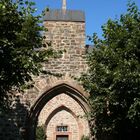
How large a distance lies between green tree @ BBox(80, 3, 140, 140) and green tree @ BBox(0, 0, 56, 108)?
3127 millimetres

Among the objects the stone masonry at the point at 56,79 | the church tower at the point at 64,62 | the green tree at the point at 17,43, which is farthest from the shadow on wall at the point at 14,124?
the green tree at the point at 17,43

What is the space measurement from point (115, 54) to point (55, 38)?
402 cm

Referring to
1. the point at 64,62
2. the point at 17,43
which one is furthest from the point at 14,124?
the point at 17,43

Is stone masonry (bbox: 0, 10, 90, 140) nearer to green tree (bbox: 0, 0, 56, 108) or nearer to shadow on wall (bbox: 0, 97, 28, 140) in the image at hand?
shadow on wall (bbox: 0, 97, 28, 140)

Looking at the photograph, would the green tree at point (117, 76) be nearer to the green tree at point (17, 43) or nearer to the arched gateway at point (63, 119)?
the green tree at point (17, 43)

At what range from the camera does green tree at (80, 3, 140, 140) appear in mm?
11492

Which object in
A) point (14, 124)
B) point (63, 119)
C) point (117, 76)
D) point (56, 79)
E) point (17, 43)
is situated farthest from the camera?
point (63, 119)

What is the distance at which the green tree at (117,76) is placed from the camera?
11492 mm

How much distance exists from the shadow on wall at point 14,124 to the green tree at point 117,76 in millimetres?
3020

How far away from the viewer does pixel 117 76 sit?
37.7 feet

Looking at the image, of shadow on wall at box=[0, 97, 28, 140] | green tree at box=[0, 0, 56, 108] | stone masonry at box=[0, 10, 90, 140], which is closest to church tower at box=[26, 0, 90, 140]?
stone masonry at box=[0, 10, 90, 140]

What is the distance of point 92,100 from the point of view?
506 inches

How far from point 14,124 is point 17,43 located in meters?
6.58

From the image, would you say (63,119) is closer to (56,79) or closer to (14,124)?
(56,79)
